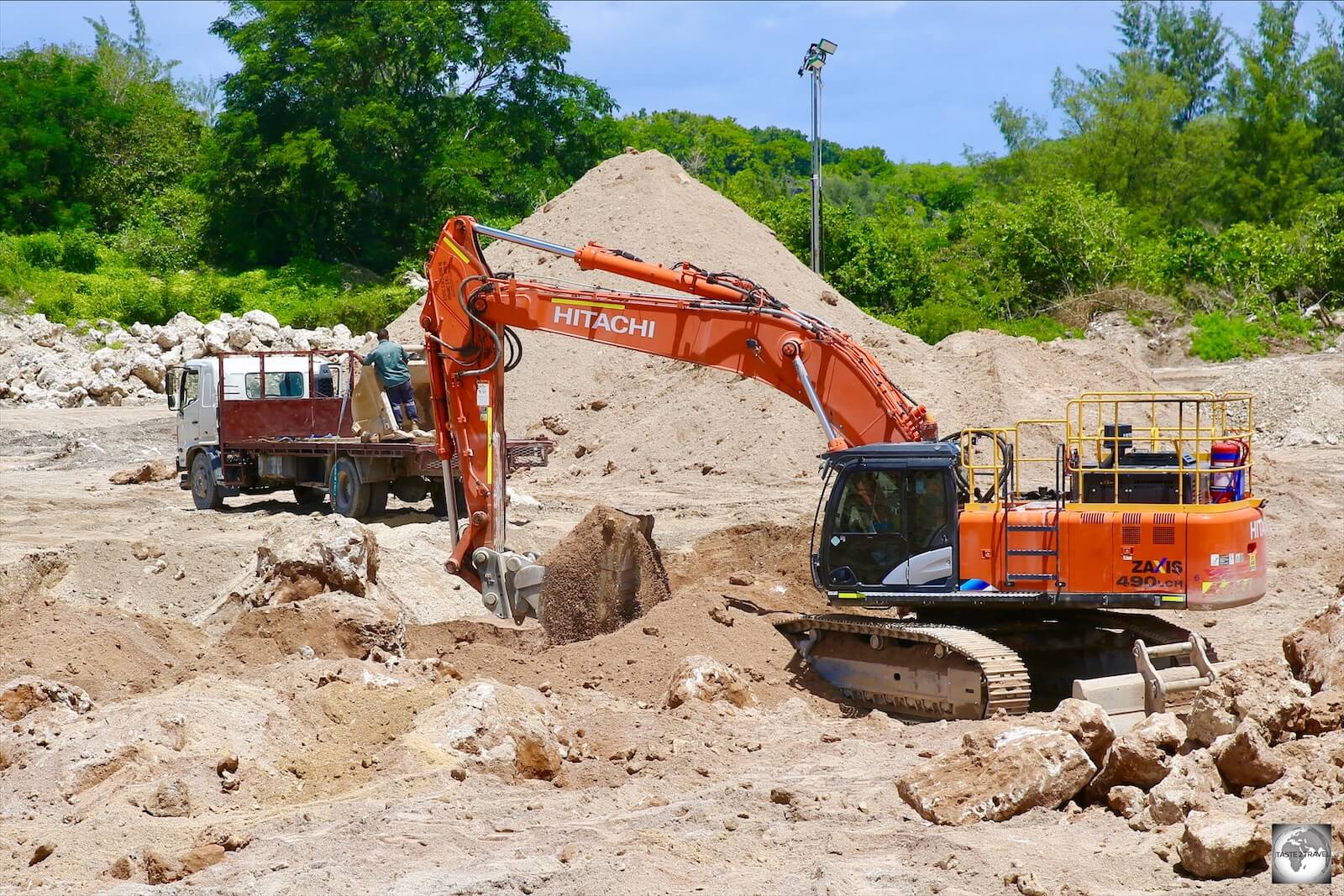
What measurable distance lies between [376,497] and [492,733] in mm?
9548

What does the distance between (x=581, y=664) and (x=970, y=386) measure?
12723mm

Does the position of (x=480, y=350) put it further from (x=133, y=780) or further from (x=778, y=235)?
(x=778, y=235)

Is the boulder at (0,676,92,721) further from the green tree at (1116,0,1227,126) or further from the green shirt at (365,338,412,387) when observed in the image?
the green tree at (1116,0,1227,126)

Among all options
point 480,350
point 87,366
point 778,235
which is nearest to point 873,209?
point 778,235

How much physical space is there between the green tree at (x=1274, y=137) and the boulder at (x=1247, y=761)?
40023mm

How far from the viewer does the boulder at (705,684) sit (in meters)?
9.34

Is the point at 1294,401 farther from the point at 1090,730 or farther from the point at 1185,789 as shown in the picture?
the point at 1185,789

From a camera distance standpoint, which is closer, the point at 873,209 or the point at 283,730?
the point at 283,730

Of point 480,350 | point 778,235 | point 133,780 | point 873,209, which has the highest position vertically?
point 873,209

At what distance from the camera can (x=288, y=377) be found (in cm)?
1917

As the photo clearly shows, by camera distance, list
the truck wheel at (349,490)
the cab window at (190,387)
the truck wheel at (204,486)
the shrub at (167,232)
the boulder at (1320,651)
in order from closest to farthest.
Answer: the boulder at (1320,651), the truck wheel at (349,490), the truck wheel at (204,486), the cab window at (190,387), the shrub at (167,232)

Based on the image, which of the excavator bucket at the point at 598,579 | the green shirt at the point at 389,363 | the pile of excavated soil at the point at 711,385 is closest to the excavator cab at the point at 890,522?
the excavator bucket at the point at 598,579

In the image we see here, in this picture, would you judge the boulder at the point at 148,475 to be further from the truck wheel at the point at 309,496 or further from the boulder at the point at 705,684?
the boulder at the point at 705,684

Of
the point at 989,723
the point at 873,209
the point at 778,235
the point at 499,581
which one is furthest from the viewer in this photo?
the point at 873,209
